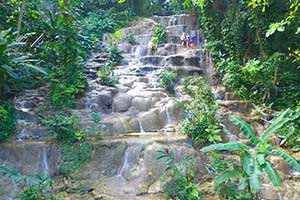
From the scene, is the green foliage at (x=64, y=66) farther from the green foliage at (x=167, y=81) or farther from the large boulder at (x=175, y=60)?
the large boulder at (x=175, y=60)

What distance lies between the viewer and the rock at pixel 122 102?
364 inches

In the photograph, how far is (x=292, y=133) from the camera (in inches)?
285

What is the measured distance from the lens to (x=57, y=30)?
863 cm

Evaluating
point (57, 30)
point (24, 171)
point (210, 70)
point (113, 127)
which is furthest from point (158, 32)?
point (24, 171)

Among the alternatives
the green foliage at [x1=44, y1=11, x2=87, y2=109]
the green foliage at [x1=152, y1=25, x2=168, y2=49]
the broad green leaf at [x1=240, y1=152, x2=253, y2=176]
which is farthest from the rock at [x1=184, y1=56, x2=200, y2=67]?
the broad green leaf at [x1=240, y1=152, x2=253, y2=176]

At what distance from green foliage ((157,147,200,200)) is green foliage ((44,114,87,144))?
2177mm

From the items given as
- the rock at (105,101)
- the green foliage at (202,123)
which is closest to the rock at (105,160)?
the green foliage at (202,123)

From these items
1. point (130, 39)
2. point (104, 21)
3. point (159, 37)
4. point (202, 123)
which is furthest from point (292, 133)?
point (104, 21)

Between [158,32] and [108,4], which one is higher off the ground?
[108,4]

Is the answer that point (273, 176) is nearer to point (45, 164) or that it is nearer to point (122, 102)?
point (45, 164)

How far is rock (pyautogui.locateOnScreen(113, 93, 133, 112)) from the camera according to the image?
30.3 ft

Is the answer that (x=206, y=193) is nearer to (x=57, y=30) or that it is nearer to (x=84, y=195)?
(x=84, y=195)

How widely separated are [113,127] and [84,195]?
99.9 inches

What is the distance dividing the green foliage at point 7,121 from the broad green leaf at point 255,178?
5.34 metres
